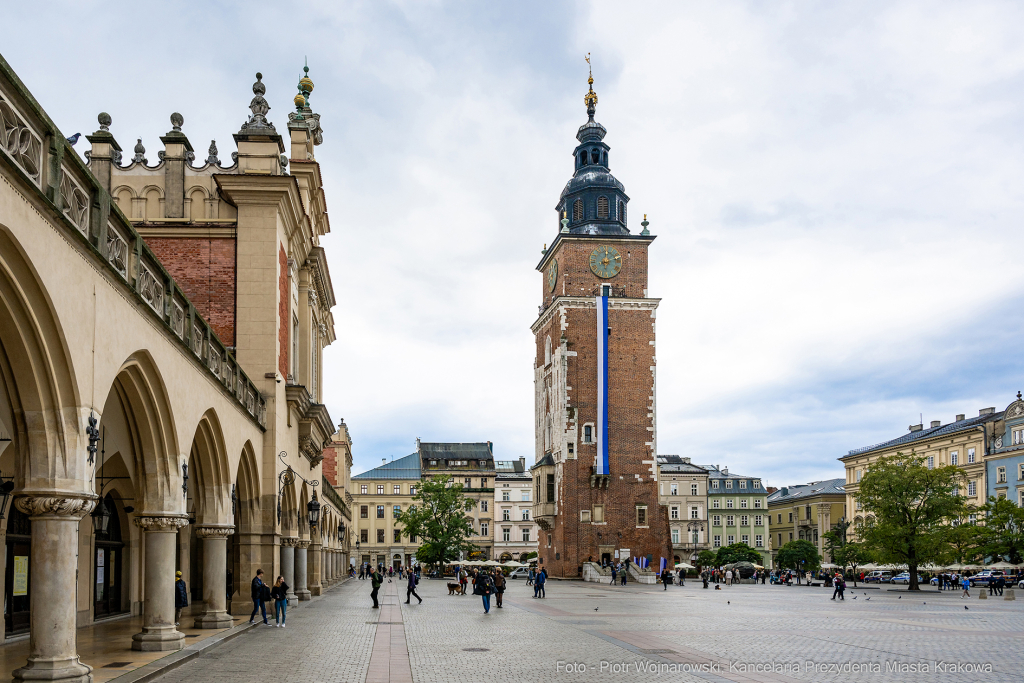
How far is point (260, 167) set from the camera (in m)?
27.3

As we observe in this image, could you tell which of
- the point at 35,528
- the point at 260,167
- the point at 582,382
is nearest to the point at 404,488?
the point at 582,382

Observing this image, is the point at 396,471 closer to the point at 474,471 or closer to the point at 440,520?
the point at 474,471

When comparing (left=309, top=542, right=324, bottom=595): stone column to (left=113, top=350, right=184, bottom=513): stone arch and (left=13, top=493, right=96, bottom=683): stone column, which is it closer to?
(left=113, top=350, right=184, bottom=513): stone arch

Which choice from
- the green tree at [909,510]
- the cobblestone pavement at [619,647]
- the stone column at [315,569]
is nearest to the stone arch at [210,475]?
the cobblestone pavement at [619,647]

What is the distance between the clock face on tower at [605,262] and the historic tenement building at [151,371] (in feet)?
138

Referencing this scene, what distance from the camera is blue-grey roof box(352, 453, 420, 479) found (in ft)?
417

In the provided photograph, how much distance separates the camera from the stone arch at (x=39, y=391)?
34.4ft

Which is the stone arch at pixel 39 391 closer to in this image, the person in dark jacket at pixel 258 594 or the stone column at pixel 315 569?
the person in dark jacket at pixel 258 594

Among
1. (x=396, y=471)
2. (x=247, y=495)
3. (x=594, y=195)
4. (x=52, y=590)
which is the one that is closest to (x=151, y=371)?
(x=52, y=590)

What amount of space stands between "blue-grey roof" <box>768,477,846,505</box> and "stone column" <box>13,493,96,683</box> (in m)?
120

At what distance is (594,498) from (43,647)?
219 feet

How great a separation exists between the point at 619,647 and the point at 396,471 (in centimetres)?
11107

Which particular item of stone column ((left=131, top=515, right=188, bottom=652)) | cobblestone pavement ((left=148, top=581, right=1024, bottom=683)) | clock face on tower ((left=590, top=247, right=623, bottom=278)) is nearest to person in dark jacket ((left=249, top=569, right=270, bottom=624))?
cobblestone pavement ((left=148, top=581, right=1024, bottom=683))

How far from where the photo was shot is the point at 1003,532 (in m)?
64.2
